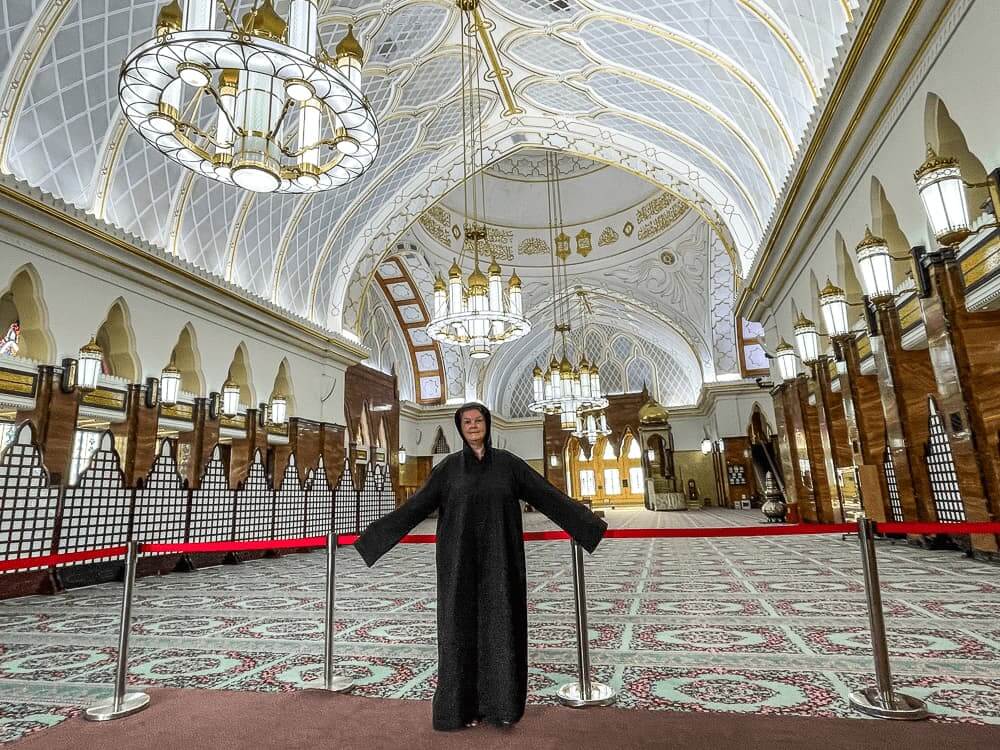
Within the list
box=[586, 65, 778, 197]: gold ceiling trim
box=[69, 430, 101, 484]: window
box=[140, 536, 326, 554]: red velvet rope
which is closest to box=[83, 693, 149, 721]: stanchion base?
box=[140, 536, 326, 554]: red velvet rope

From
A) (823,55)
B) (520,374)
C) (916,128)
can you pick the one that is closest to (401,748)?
(916,128)

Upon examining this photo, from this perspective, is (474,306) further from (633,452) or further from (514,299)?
(633,452)

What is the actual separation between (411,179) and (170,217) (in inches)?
180

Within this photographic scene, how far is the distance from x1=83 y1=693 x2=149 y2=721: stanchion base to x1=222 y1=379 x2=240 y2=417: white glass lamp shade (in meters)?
6.40

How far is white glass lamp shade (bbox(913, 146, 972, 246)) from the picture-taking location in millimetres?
3553

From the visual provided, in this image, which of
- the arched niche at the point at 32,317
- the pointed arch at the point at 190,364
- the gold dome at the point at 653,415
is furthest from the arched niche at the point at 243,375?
the gold dome at the point at 653,415

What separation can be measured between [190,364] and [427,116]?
17.7 feet

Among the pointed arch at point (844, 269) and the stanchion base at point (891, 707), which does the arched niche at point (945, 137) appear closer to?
the pointed arch at point (844, 269)

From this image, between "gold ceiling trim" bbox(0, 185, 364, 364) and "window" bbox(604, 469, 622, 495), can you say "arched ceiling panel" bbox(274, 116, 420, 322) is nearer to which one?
"gold ceiling trim" bbox(0, 185, 364, 364)

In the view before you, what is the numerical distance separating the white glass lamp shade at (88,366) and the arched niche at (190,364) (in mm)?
1918

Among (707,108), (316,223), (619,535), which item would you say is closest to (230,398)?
(316,223)

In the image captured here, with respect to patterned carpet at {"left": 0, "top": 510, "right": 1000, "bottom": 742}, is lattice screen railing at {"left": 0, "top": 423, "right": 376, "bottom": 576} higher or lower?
higher

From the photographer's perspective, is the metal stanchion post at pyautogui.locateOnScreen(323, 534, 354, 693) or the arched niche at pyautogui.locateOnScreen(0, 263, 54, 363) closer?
the metal stanchion post at pyautogui.locateOnScreen(323, 534, 354, 693)

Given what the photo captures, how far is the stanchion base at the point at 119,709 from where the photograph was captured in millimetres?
2082
